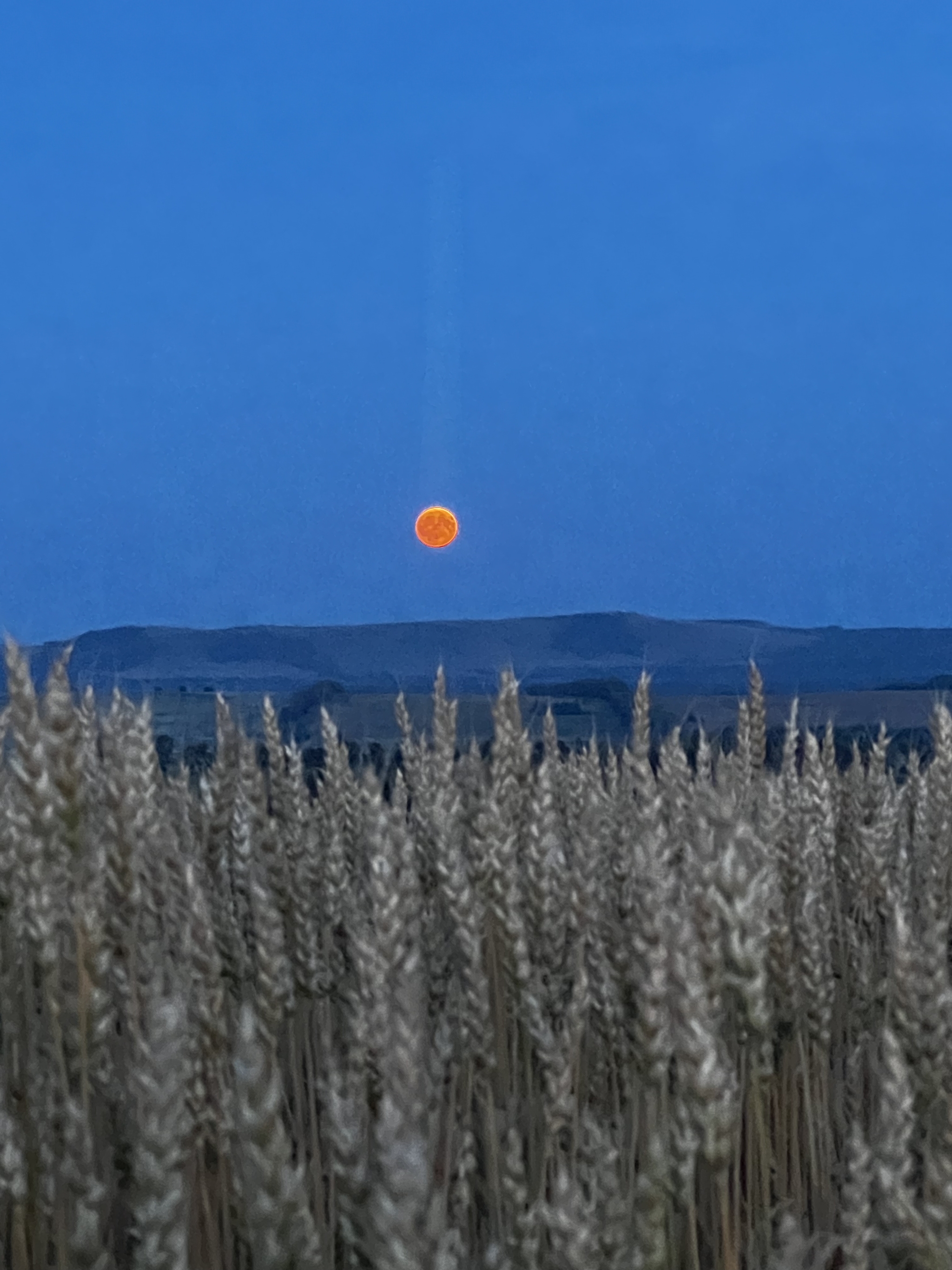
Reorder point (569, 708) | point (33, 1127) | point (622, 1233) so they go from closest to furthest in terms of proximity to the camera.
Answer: point (622, 1233) → point (33, 1127) → point (569, 708)

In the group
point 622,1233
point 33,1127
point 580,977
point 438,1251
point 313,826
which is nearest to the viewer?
point 438,1251

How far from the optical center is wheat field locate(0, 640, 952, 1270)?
1075mm

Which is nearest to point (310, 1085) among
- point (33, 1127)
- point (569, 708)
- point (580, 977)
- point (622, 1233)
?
point (580, 977)

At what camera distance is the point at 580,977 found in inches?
65.3

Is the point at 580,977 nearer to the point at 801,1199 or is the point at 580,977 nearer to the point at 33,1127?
the point at 801,1199

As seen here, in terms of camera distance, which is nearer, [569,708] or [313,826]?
[313,826]

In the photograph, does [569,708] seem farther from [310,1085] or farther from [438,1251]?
[438,1251]

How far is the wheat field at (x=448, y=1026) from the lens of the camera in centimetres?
108

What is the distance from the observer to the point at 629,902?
1769 mm

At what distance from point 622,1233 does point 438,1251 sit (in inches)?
12.6

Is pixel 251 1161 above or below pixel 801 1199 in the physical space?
above

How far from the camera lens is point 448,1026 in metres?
1.65

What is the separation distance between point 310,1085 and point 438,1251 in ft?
3.23

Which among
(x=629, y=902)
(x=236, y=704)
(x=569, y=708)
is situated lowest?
(x=629, y=902)
